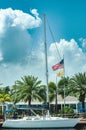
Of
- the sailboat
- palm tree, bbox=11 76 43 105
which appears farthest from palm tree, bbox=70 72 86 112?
the sailboat

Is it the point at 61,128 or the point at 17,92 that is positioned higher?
the point at 17,92

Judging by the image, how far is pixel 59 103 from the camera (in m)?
97.9

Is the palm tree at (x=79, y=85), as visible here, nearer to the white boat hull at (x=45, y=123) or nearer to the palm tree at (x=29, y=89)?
the palm tree at (x=29, y=89)

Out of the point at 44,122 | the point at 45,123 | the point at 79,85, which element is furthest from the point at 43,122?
the point at 79,85

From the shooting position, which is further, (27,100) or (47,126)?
(27,100)

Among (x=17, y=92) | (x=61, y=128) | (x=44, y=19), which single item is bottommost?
(x=61, y=128)

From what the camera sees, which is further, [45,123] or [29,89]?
[29,89]

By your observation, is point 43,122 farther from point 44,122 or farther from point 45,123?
point 45,123

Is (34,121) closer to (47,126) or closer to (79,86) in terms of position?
(47,126)

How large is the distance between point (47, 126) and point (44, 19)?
685 inches

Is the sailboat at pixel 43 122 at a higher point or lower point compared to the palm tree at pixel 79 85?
lower

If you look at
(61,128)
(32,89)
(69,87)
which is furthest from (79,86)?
(61,128)

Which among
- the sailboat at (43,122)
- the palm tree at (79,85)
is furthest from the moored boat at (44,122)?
the palm tree at (79,85)

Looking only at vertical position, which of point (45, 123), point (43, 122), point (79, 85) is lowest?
point (45, 123)
